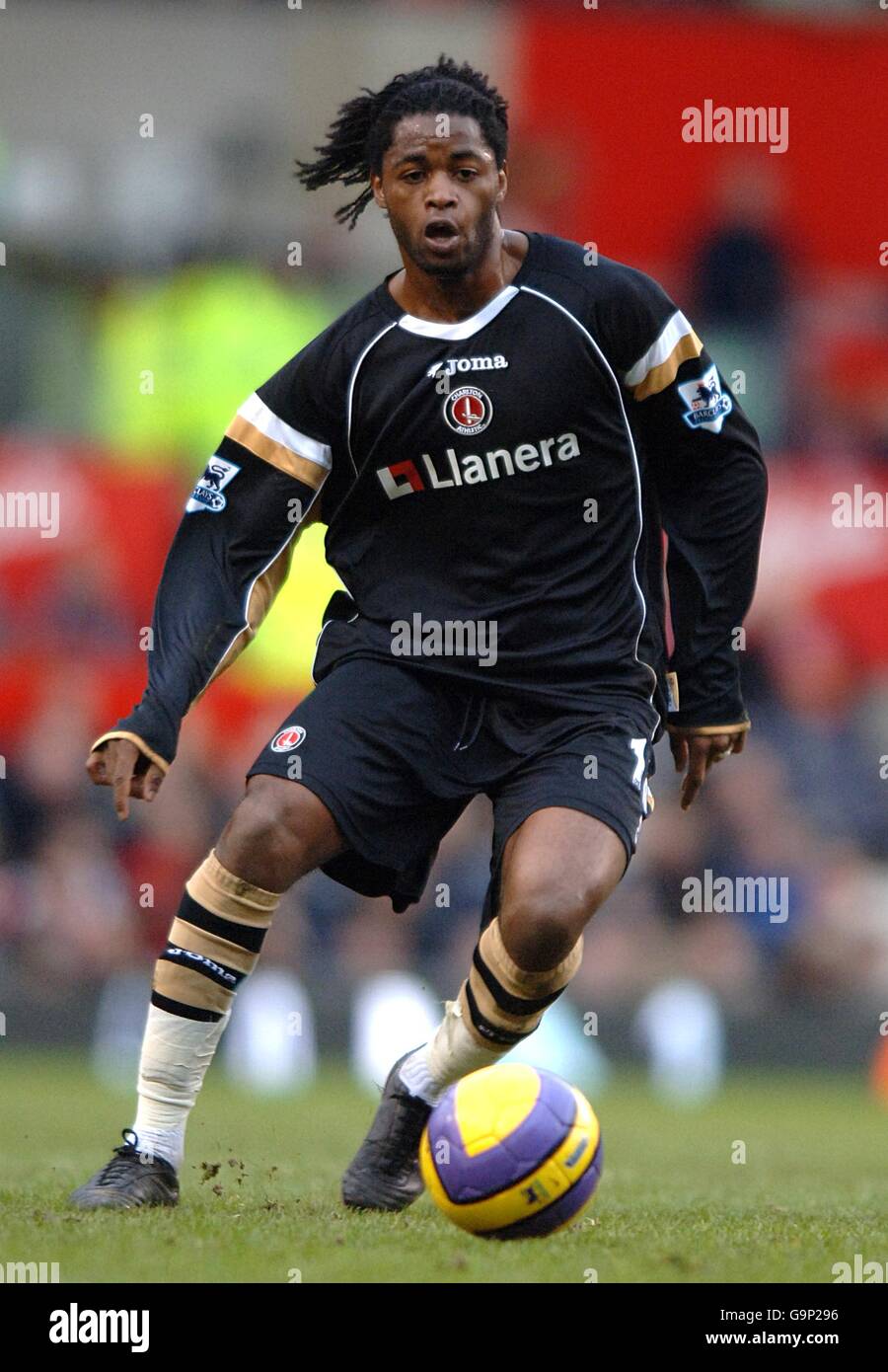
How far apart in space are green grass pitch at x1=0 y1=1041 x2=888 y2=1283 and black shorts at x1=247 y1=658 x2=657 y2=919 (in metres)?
Answer: 1.00

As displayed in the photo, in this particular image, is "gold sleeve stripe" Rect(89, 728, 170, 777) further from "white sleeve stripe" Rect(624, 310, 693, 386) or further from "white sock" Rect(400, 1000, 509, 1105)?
"white sleeve stripe" Rect(624, 310, 693, 386)

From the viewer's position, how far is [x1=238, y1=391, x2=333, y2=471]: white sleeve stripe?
20.7ft

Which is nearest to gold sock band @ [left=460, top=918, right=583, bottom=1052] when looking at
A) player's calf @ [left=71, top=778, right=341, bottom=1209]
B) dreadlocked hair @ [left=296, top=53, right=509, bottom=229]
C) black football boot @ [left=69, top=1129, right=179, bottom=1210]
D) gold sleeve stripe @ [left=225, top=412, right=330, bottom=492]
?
player's calf @ [left=71, top=778, right=341, bottom=1209]

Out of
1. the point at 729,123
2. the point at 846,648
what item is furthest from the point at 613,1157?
the point at 729,123

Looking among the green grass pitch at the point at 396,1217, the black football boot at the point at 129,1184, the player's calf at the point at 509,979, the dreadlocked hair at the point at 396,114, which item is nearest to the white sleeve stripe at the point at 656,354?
the dreadlocked hair at the point at 396,114

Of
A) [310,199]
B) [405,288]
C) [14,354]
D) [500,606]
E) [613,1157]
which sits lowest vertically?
[613,1157]

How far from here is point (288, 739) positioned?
6188mm

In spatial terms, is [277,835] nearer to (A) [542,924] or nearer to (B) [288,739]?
(B) [288,739]

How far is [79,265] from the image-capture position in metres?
17.1

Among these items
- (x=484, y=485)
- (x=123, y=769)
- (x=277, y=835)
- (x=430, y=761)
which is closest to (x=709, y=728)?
(x=430, y=761)

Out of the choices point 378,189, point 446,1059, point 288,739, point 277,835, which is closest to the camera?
point 277,835

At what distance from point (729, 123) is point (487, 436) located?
1593cm

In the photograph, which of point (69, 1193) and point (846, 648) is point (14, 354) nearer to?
point (846, 648)

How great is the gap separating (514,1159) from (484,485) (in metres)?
1.83
